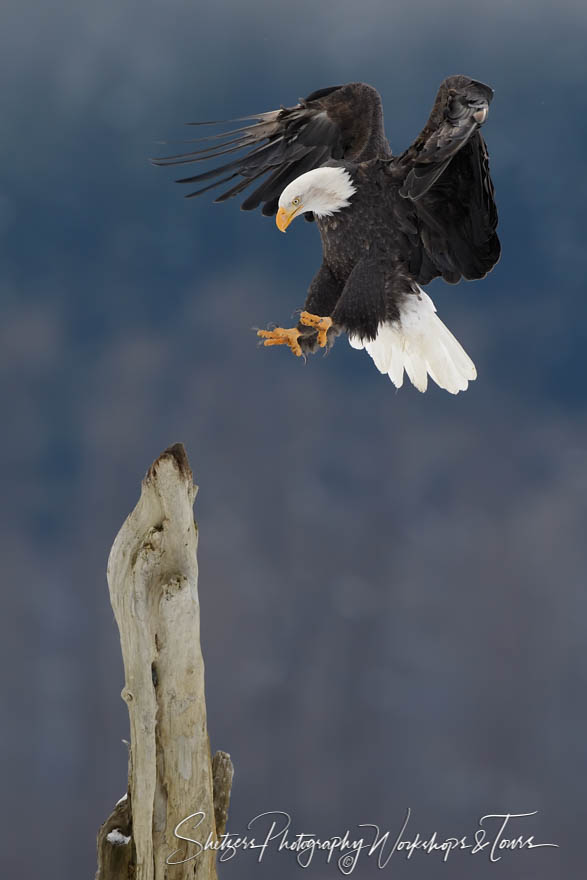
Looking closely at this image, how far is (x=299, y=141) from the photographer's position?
4734 mm

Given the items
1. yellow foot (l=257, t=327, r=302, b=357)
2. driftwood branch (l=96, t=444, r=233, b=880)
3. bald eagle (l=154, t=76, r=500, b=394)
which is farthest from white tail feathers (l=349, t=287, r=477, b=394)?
driftwood branch (l=96, t=444, r=233, b=880)

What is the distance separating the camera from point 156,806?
3883 mm

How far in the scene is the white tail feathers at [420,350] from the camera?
13.9 ft

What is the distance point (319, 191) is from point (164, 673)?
7.22 feet

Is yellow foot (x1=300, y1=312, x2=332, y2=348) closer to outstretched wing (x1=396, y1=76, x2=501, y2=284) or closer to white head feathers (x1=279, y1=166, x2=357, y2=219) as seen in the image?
white head feathers (x1=279, y1=166, x2=357, y2=219)

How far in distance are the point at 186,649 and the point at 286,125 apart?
2.71 m

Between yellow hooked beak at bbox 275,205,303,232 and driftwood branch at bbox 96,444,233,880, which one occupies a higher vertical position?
yellow hooked beak at bbox 275,205,303,232

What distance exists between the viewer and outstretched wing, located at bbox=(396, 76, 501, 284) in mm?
3727

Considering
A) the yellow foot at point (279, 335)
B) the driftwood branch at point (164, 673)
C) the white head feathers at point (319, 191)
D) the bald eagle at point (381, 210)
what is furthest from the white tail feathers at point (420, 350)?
the driftwood branch at point (164, 673)

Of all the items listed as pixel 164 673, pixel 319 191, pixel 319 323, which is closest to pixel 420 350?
pixel 319 323

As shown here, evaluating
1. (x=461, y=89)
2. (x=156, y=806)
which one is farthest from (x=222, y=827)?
(x=461, y=89)

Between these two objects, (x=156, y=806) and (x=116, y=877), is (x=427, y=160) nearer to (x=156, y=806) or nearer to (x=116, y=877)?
(x=156, y=806)

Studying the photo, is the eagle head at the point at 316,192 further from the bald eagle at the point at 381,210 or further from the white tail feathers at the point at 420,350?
the white tail feathers at the point at 420,350

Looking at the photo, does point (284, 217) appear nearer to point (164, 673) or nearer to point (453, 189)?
point (453, 189)
